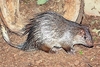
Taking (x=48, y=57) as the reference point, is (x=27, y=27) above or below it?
above

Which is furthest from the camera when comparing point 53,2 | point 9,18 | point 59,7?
point 53,2

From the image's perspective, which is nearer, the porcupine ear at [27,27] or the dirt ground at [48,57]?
the dirt ground at [48,57]

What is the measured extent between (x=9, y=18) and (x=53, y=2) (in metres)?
2.02

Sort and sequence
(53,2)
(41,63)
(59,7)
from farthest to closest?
(53,2) → (59,7) → (41,63)

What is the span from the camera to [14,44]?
25.4ft

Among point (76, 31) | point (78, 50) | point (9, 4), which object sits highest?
point (9, 4)

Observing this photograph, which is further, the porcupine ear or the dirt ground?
the porcupine ear

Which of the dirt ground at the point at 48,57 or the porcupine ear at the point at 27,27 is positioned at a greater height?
Answer: the porcupine ear at the point at 27,27

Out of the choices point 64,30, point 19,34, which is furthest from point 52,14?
point 19,34

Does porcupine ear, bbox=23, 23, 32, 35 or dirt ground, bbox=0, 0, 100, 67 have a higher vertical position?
porcupine ear, bbox=23, 23, 32, 35

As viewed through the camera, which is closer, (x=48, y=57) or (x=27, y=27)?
(x=48, y=57)

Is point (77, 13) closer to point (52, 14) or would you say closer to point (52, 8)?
point (52, 14)

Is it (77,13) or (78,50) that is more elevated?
(77,13)

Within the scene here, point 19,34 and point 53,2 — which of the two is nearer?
point 19,34
